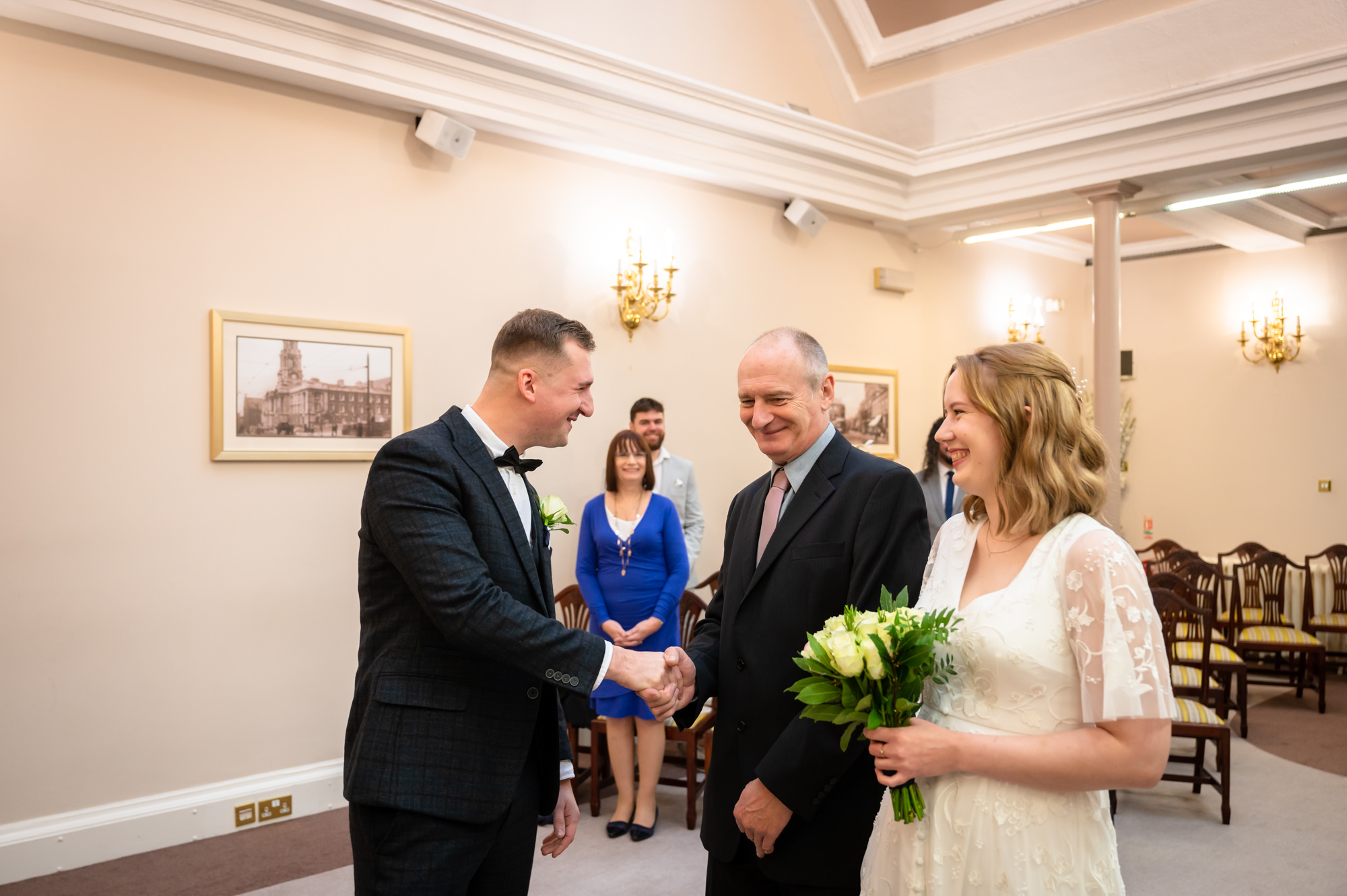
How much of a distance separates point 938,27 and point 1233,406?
213 inches

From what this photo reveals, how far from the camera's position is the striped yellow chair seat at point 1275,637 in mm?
7184

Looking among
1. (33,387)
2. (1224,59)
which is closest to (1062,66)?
(1224,59)

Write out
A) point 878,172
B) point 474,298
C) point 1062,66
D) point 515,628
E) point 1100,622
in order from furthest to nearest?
1. point 878,172
2. point 1062,66
3. point 474,298
4. point 515,628
5. point 1100,622

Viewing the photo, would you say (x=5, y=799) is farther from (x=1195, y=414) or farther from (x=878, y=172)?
(x=1195, y=414)

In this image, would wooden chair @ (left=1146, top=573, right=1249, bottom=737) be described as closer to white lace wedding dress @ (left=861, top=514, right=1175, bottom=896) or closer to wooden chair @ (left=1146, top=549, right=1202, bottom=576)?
wooden chair @ (left=1146, top=549, right=1202, bottom=576)

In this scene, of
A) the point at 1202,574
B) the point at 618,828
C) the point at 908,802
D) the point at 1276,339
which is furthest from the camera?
the point at 1276,339

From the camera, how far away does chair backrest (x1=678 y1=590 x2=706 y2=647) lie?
5.18m

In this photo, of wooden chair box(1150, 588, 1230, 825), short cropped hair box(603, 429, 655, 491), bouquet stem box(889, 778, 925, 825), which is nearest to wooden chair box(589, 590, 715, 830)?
short cropped hair box(603, 429, 655, 491)

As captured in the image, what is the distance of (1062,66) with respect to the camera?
20.3ft

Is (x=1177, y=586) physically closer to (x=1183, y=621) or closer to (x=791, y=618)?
(x=1183, y=621)

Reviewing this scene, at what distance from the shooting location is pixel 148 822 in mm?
4199

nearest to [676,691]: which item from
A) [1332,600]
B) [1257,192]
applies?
[1257,192]

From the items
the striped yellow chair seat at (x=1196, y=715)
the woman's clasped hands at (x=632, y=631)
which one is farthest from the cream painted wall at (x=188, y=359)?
the striped yellow chair seat at (x=1196, y=715)

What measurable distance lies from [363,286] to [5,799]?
2.83m
